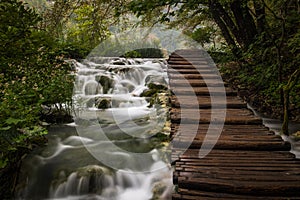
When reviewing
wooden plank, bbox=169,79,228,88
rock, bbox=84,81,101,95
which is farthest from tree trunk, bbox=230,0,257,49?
rock, bbox=84,81,101,95

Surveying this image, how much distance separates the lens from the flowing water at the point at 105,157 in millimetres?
3656

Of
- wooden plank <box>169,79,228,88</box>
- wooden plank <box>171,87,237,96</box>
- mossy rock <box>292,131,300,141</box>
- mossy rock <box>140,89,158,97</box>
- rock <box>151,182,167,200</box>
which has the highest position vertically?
wooden plank <box>169,79,228,88</box>

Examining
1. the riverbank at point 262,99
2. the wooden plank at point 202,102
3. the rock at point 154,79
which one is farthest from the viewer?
the rock at point 154,79

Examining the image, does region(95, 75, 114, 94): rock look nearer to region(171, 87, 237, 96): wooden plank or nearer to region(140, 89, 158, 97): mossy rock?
region(140, 89, 158, 97): mossy rock

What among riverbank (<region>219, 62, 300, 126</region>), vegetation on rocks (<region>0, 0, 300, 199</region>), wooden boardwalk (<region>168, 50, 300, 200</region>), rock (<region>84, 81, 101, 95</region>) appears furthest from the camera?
rock (<region>84, 81, 101, 95</region>)

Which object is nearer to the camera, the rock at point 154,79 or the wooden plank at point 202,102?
the wooden plank at point 202,102

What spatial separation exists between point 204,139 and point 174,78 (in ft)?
8.39

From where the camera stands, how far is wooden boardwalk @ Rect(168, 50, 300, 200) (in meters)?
1.93

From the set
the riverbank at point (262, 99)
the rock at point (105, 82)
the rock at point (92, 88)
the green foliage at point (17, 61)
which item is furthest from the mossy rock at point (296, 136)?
the rock at point (92, 88)

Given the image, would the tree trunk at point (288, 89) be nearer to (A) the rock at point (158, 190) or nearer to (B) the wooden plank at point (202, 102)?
(B) the wooden plank at point (202, 102)

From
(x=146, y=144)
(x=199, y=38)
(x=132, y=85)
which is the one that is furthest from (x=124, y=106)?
(x=199, y=38)

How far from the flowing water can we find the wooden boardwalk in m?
1.11

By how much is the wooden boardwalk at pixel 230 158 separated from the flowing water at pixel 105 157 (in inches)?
43.6

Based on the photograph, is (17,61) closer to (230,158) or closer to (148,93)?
(230,158)
